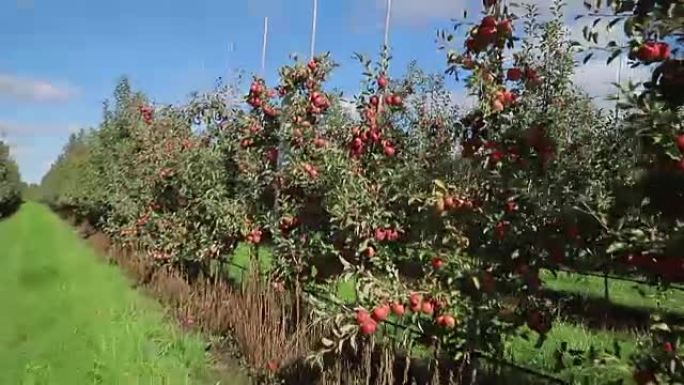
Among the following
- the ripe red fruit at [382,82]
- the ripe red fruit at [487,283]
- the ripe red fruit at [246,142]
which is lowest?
the ripe red fruit at [487,283]

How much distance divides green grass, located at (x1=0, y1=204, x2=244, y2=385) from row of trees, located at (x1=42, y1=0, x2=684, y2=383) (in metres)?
1.14

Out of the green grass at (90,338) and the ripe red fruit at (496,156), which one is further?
the green grass at (90,338)

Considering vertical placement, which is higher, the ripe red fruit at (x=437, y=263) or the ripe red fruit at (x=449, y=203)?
the ripe red fruit at (x=449, y=203)

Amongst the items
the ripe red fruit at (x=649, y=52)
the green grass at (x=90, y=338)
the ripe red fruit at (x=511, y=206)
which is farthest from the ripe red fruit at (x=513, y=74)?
the green grass at (x=90, y=338)

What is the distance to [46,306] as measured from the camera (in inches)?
358

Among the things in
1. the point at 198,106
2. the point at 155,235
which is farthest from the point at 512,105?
the point at 155,235

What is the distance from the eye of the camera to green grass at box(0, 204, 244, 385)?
532 cm

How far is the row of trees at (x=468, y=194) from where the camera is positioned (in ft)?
7.45

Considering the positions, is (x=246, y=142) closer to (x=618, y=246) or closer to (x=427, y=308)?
(x=427, y=308)

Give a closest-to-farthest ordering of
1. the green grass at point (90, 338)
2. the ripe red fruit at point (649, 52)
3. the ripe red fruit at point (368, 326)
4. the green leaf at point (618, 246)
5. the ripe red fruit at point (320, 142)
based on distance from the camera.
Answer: the ripe red fruit at point (649, 52) < the green leaf at point (618, 246) < the ripe red fruit at point (368, 326) < the green grass at point (90, 338) < the ripe red fruit at point (320, 142)

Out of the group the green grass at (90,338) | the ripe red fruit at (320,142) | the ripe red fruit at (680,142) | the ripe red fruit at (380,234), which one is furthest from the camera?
the ripe red fruit at (320,142)

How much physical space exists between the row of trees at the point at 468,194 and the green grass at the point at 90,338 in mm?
1143

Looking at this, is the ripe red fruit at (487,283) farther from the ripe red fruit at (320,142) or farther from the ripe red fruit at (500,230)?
the ripe red fruit at (320,142)

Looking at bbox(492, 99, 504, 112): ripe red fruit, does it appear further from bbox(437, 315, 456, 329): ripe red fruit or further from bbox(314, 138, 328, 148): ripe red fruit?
bbox(314, 138, 328, 148): ripe red fruit
